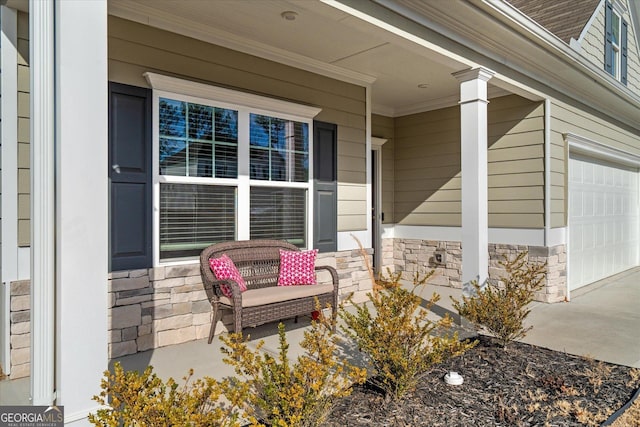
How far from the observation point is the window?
6.83 m

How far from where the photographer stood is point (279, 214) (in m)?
4.65

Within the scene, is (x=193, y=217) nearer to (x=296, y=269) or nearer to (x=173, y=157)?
(x=173, y=157)

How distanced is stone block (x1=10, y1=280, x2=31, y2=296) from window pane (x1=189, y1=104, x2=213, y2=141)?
1777mm

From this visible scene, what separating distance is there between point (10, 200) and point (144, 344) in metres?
1.53

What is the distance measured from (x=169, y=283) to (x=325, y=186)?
215 cm

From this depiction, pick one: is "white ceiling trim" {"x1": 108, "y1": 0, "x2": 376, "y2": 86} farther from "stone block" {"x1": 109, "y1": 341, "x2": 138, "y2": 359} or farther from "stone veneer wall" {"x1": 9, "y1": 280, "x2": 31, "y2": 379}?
"stone block" {"x1": 109, "y1": 341, "x2": 138, "y2": 359}

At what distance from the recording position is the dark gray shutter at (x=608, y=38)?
22.1 feet

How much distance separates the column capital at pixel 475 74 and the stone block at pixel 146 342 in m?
3.87

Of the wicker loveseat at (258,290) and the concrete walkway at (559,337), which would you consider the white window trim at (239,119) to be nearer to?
the wicker loveseat at (258,290)

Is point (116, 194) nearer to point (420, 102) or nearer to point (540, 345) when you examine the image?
point (540, 345)

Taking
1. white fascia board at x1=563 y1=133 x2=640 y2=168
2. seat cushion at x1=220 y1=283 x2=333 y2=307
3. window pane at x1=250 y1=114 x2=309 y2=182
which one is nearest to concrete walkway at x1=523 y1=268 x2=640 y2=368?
seat cushion at x1=220 y1=283 x2=333 y2=307

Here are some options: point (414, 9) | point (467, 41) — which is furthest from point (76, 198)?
point (467, 41)

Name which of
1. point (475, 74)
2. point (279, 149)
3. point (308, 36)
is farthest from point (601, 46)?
point (279, 149)

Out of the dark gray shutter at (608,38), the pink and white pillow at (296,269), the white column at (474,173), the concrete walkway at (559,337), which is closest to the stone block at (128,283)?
the concrete walkway at (559,337)
